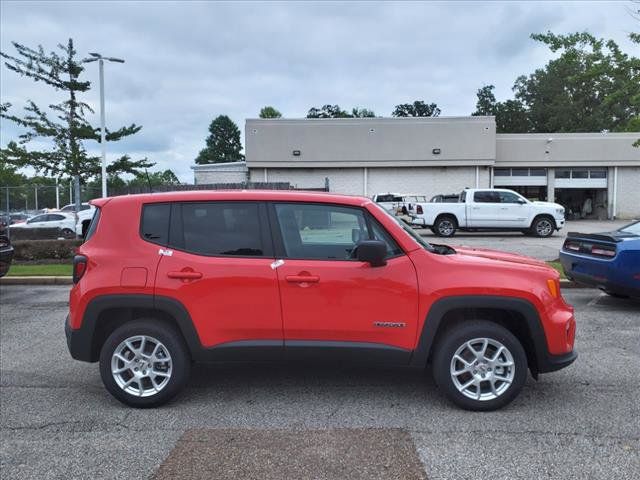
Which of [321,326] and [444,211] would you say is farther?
[444,211]

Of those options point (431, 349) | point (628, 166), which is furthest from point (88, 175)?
point (628, 166)

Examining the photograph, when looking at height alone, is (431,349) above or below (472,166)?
below

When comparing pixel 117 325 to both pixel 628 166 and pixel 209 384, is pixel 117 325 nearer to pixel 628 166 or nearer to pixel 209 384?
pixel 209 384

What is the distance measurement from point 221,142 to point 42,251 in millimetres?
86495

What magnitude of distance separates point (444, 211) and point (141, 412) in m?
18.3

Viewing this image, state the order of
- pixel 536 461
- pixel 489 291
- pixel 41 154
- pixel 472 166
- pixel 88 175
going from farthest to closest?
pixel 472 166 < pixel 88 175 < pixel 41 154 < pixel 489 291 < pixel 536 461

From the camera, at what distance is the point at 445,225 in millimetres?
21516

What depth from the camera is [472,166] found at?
33.8m

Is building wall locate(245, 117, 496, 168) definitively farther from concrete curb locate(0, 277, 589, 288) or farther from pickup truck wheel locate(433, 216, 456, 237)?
concrete curb locate(0, 277, 589, 288)

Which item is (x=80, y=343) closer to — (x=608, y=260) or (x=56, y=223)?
(x=608, y=260)

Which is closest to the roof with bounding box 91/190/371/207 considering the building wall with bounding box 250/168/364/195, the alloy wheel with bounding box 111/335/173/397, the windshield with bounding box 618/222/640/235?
the alloy wheel with bounding box 111/335/173/397

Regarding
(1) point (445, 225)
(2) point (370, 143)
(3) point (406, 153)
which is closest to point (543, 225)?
(1) point (445, 225)

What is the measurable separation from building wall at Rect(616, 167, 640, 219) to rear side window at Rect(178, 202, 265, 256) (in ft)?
121

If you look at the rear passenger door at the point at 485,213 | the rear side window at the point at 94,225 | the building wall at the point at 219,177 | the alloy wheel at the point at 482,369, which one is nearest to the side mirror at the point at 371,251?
the alloy wheel at the point at 482,369
